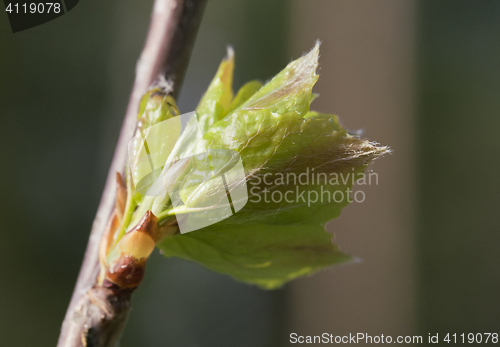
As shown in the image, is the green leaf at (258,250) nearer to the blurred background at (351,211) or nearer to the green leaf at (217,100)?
the green leaf at (217,100)

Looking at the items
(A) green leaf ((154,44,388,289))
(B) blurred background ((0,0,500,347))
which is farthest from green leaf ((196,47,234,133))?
(B) blurred background ((0,0,500,347))

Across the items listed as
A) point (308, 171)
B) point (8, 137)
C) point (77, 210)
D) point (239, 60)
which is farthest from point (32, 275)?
point (308, 171)

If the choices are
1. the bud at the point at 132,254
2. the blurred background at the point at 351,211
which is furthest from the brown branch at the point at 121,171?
the blurred background at the point at 351,211

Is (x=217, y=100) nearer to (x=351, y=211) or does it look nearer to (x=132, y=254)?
(x=132, y=254)

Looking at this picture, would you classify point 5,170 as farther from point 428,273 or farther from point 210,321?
point 428,273

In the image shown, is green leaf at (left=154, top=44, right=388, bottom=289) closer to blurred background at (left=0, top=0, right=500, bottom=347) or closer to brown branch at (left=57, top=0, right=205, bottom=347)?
brown branch at (left=57, top=0, right=205, bottom=347)

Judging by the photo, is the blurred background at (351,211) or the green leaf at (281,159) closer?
the green leaf at (281,159)
